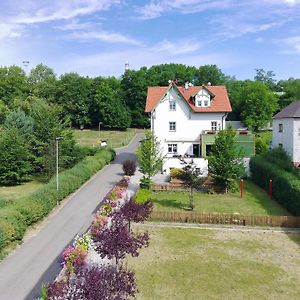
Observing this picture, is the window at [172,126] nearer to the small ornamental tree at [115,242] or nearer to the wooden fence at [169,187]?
the wooden fence at [169,187]

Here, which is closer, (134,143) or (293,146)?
(293,146)

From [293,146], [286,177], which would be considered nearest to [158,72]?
[293,146]

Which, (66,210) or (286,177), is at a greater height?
(286,177)

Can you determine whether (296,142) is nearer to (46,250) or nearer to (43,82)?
(46,250)

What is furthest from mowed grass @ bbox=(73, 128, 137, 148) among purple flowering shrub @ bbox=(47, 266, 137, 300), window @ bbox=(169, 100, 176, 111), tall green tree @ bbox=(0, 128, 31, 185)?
purple flowering shrub @ bbox=(47, 266, 137, 300)

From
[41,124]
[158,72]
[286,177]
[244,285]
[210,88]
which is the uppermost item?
[158,72]

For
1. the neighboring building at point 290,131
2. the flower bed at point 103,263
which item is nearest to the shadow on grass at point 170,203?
the flower bed at point 103,263

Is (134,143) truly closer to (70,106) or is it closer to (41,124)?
(70,106)
